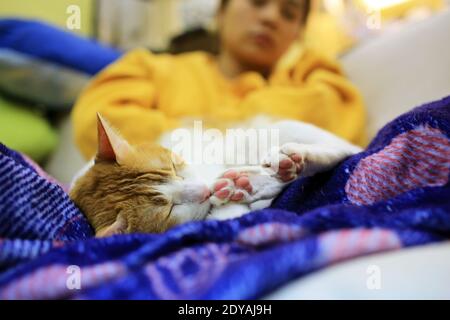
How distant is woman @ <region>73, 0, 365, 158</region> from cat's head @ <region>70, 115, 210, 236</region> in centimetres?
36

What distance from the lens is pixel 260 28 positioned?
1400 mm

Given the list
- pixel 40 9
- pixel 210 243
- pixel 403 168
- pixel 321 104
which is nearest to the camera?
pixel 210 243

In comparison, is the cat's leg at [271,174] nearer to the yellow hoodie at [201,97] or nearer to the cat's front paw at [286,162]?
the cat's front paw at [286,162]

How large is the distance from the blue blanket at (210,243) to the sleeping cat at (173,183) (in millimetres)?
130

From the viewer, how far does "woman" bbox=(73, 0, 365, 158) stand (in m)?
1.21

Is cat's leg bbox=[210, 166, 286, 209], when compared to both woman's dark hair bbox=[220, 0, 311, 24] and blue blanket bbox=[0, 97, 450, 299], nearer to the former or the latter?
blue blanket bbox=[0, 97, 450, 299]

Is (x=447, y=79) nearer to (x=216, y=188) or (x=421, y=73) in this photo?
(x=421, y=73)

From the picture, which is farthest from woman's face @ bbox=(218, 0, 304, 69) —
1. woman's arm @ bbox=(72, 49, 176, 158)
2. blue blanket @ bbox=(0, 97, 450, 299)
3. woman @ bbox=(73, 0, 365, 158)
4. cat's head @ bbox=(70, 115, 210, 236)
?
blue blanket @ bbox=(0, 97, 450, 299)

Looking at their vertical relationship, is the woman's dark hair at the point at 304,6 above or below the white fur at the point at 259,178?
above

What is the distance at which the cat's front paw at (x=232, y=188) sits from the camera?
68 cm

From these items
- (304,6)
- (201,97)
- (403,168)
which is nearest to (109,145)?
(403,168)

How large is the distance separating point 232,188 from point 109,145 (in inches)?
9.6

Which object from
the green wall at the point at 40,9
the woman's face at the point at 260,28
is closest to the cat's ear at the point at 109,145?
the woman's face at the point at 260,28

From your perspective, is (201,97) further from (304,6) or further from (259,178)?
(259,178)
